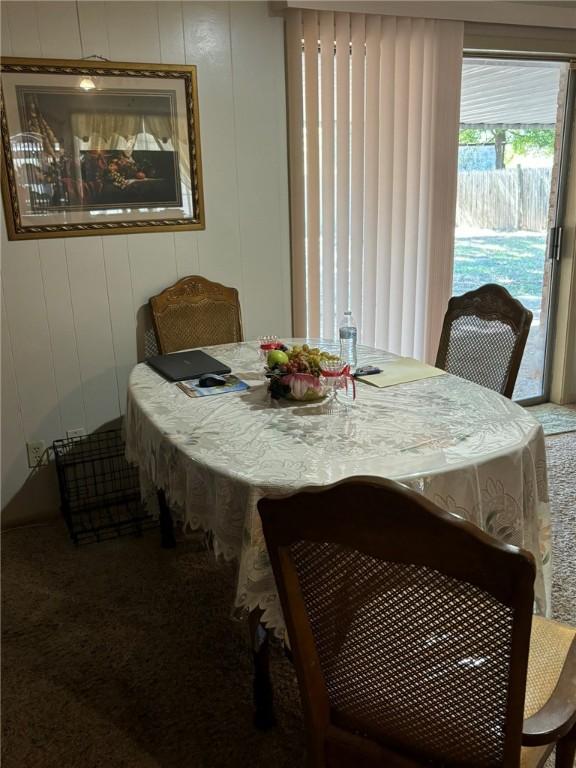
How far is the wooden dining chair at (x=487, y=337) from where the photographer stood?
2373mm

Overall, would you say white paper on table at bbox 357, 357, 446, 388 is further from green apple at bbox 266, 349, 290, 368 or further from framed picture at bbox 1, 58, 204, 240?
framed picture at bbox 1, 58, 204, 240

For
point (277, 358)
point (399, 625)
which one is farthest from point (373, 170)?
point (399, 625)

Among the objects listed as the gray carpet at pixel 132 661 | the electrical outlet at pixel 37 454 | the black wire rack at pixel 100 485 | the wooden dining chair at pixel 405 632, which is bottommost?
the gray carpet at pixel 132 661

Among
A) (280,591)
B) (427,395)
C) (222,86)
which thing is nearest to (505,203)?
(222,86)

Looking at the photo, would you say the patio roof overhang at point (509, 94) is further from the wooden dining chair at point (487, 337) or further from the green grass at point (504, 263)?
the wooden dining chair at point (487, 337)

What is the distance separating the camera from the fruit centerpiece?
6.58ft

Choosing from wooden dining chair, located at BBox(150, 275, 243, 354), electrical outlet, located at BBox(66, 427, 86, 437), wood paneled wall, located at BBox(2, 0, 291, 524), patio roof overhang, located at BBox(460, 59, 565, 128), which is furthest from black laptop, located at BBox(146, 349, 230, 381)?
patio roof overhang, located at BBox(460, 59, 565, 128)

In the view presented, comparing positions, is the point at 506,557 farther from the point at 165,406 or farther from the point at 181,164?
the point at 181,164

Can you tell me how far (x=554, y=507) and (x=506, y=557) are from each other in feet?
7.70

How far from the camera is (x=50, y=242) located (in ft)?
9.20

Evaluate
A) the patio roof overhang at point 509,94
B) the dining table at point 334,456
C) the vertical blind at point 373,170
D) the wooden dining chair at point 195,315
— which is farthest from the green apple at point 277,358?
the patio roof overhang at point 509,94

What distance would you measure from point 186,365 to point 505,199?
2568 millimetres

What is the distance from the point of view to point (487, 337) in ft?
8.27

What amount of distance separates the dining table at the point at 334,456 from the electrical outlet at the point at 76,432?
0.99 meters
